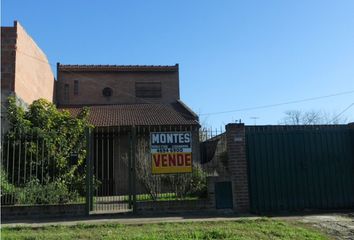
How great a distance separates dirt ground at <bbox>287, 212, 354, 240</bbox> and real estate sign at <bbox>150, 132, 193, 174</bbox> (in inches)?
131

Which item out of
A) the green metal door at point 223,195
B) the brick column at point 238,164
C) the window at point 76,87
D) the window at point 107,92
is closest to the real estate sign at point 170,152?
the green metal door at point 223,195

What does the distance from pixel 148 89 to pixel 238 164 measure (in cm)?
1876

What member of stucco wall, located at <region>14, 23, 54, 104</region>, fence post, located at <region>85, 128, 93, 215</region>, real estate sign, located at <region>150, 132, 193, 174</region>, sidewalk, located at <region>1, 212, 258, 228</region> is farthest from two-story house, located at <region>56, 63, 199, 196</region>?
sidewalk, located at <region>1, 212, 258, 228</region>

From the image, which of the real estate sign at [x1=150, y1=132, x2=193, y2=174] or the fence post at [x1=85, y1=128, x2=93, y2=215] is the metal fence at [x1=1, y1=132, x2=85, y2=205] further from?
the real estate sign at [x1=150, y1=132, x2=193, y2=174]

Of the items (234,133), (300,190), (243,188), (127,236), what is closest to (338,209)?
(300,190)

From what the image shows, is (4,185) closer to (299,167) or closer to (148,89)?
(299,167)

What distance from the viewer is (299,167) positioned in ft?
41.3

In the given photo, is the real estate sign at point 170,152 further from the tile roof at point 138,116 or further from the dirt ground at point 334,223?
the tile roof at point 138,116

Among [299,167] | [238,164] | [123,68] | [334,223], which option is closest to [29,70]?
[123,68]

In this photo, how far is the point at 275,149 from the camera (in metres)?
Result: 12.6

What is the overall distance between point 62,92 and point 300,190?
20327mm

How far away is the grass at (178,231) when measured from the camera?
880 cm

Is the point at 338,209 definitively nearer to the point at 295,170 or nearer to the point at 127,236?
the point at 295,170

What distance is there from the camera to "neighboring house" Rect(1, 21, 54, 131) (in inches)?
679
